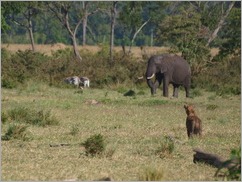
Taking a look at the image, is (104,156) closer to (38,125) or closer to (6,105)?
(38,125)

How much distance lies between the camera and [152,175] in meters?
10.7

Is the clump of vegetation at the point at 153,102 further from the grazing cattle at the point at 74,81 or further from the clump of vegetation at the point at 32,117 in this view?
the grazing cattle at the point at 74,81

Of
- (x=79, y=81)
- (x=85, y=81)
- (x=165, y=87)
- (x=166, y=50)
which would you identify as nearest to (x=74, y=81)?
(x=79, y=81)

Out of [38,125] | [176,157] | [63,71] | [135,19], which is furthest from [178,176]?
[135,19]

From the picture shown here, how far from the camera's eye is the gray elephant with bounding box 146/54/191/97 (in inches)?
1332

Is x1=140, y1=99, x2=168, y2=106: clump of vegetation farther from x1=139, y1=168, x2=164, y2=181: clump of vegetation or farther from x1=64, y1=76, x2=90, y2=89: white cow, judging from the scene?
x1=139, y1=168, x2=164, y2=181: clump of vegetation

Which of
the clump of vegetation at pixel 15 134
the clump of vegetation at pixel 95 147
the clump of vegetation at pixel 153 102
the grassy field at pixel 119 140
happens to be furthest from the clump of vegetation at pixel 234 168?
the clump of vegetation at pixel 153 102

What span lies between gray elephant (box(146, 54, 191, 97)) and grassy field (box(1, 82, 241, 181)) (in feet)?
14.8

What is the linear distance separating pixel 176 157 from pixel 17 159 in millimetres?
2711

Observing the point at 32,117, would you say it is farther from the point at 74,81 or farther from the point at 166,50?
the point at 166,50

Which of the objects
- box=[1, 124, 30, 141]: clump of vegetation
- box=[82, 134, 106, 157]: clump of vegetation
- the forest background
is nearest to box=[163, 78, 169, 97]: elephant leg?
the forest background

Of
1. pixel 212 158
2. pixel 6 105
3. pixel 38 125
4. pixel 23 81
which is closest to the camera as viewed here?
pixel 212 158

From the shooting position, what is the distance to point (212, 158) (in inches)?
485

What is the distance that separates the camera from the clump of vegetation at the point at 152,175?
35.0 feet
